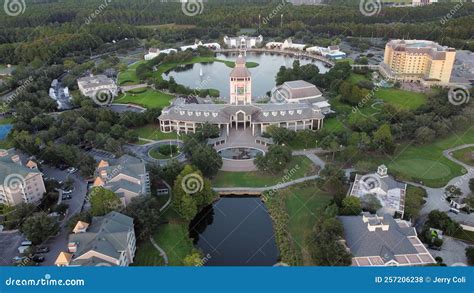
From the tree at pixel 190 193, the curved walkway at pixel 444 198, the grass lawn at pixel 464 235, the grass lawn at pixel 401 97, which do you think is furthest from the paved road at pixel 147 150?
the grass lawn at pixel 401 97

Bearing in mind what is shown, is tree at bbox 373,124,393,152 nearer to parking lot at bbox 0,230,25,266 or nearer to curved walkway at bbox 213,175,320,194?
curved walkway at bbox 213,175,320,194

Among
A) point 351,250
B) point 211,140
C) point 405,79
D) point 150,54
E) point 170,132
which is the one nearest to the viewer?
point 351,250

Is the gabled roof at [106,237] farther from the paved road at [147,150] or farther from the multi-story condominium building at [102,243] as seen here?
the paved road at [147,150]

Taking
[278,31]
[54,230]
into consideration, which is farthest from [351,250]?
[278,31]

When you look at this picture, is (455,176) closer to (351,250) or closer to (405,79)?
(351,250)

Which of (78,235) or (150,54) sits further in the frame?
(150,54)

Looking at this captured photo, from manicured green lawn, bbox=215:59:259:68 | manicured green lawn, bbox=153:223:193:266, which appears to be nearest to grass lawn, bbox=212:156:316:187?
manicured green lawn, bbox=153:223:193:266

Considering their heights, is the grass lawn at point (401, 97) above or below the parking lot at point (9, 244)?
above
